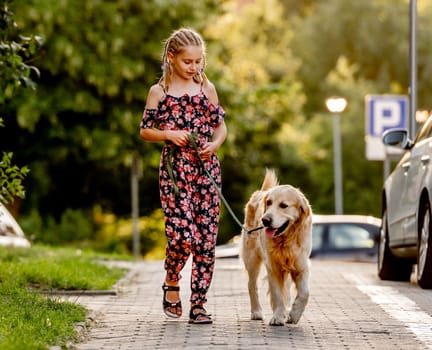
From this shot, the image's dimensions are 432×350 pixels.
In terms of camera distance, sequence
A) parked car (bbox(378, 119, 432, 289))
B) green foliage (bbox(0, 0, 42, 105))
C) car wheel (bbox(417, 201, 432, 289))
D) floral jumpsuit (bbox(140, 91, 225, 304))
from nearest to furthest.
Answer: floral jumpsuit (bbox(140, 91, 225, 304)), green foliage (bbox(0, 0, 42, 105)), car wheel (bbox(417, 201, 432, 289)), parked car (bbox(378, 119, 432, 289))

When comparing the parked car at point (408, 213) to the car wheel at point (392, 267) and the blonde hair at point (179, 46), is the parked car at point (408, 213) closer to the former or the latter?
the car wheel at point (392, 267)

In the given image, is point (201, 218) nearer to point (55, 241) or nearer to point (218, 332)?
point (218, 332)

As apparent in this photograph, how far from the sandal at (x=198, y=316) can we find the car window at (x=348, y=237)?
15.0 meters

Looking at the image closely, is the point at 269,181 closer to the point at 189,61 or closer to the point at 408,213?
the point at 189,61

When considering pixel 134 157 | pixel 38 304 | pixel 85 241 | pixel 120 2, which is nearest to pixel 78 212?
pixel 85 241

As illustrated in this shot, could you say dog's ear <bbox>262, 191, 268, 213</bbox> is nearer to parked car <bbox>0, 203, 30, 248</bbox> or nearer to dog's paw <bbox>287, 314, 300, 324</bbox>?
dog's paw <bbox>287, 314, 300, 324</bbox>

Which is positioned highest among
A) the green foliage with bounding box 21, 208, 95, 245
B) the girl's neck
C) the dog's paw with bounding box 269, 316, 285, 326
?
the girl's neck

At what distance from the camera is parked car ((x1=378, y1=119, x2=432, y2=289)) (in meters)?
12.7

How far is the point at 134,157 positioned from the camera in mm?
29828

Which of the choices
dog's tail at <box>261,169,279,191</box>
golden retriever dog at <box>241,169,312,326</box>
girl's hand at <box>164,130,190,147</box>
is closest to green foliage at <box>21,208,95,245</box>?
dog's tail at <box>261,169,279,191</box>

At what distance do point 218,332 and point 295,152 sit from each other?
37.1 meters

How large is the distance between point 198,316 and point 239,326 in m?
0.33

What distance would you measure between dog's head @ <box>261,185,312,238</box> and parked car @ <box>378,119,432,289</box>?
10.5 ft

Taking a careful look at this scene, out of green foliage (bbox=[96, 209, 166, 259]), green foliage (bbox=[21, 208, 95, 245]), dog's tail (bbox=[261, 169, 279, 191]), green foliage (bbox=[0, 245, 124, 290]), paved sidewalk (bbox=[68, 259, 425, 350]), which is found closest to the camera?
paved sidewalk (bbox=[68, 259, 425, 350])
